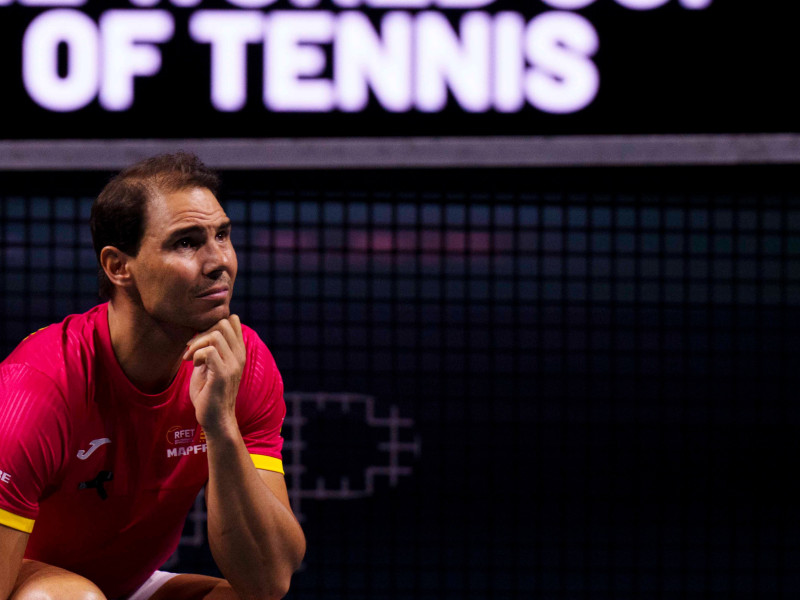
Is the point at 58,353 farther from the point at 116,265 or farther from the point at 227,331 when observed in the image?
the point at 227,331

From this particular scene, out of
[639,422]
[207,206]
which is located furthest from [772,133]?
[207,206]

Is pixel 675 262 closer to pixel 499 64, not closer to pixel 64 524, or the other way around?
pixel 499 64

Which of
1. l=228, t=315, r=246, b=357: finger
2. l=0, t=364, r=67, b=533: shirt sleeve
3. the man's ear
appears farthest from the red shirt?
l=228, t=315, r=246, b=357: finger

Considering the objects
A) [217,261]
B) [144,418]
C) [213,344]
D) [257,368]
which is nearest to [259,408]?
[257,368]

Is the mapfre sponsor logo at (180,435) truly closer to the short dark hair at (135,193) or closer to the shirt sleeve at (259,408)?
the shirt sleeve at (259,408)

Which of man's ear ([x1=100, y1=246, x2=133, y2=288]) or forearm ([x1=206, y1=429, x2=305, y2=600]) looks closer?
forearm ([x1=206, y1=429, x2=305, y2=600])

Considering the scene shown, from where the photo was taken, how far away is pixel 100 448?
2973 mm

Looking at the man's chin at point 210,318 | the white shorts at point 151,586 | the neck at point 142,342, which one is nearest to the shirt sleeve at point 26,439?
the neck at point 142,342

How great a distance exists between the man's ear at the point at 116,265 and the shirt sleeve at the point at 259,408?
1.63 feet

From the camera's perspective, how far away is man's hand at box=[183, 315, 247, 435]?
276 centimetres

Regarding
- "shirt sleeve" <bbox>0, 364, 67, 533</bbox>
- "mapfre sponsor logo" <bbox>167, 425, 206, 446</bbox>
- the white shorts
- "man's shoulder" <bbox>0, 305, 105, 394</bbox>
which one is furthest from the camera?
the white shorts

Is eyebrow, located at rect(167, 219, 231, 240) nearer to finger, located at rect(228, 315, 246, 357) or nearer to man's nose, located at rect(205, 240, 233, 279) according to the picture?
man's nose, located at rect(205, 240, 233, 279)

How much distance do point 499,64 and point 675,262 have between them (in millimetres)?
2547

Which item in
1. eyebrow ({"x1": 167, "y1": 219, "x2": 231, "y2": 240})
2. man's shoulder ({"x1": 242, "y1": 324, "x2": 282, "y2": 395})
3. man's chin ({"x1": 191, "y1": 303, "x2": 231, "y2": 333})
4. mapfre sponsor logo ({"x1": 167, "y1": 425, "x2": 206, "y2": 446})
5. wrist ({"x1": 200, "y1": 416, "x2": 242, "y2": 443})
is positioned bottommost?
mapfre sponsor logo ({"x1": 167, "y1": 425, "x2": 206, "y2": 446})
